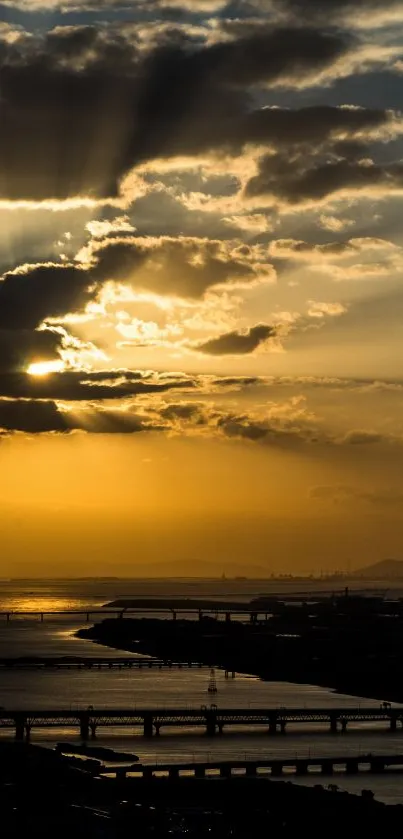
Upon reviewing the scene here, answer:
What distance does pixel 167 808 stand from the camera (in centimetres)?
4897

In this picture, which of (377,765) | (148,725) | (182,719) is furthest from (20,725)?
(377,765)

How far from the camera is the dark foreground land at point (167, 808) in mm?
42750

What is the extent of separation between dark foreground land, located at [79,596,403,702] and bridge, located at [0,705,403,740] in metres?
20.7

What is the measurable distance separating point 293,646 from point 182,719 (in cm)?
5842

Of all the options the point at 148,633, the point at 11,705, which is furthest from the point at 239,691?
the point at 148,633

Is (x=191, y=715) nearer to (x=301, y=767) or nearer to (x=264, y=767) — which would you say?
(x=264, y=767)

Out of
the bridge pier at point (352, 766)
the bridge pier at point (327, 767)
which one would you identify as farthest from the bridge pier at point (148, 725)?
the bridge pier at point (352, 766)

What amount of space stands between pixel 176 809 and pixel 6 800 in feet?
21.3

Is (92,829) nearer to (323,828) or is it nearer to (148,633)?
(323,828)

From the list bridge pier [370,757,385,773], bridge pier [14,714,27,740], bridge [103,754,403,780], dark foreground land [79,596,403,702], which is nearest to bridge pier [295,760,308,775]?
bridge [103,754,403,780]

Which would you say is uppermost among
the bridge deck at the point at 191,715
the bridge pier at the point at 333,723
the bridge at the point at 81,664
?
the bridge at the point at 81,664

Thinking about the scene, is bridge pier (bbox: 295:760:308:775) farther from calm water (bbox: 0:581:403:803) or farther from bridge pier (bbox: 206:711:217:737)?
bridge pier (bbox: 206:711:217:737)

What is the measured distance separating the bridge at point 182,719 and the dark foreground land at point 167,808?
63.3ft

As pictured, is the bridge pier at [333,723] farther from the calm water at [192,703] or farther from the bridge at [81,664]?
the bridge at [81,664]
